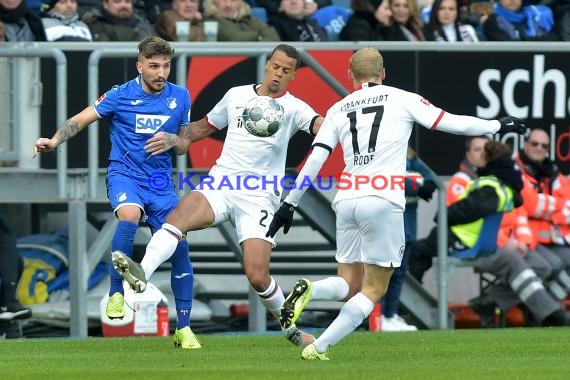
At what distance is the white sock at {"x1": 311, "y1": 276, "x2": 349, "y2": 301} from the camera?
1084 centimetres

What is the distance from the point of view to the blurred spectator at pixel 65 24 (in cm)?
1589

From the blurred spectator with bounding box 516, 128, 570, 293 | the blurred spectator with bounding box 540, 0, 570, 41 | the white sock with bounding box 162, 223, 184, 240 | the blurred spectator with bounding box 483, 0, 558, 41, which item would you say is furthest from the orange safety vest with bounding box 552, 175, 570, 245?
the white sock with bounding box 162, 223, 184, 240

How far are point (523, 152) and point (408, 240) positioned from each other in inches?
72.6

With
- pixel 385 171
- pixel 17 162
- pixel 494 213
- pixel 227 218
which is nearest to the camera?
pixel 385 171

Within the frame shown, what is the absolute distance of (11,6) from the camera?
1569cm

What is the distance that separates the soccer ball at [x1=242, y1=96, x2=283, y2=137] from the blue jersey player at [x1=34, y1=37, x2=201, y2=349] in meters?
0.47

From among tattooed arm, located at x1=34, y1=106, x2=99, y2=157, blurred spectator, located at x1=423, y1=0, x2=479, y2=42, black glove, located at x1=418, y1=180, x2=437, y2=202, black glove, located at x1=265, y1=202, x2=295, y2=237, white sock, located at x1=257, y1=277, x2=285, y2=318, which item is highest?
blurred spectator, located at x1=423, y1=0, x2=479, y2=42

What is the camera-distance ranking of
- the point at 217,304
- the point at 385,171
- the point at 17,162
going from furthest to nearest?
the point at 217,304, the point at 17,162, the point at 385,171

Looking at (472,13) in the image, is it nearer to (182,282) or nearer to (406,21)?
(406,21)

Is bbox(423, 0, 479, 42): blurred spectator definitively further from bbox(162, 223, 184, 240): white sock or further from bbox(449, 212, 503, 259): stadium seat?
bbox(162, 223, 184, 240): white sock

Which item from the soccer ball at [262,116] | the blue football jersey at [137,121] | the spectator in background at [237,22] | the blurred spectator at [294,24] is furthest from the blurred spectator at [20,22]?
the soccer ball at [262,116]

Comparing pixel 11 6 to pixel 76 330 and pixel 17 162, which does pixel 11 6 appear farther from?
pixel 76 330

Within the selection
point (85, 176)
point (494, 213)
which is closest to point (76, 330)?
point (85, 176)

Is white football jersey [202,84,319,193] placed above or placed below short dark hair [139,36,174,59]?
below
